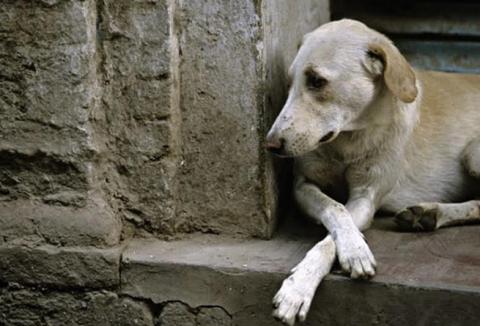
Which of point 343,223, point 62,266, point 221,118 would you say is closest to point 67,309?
point 62,266

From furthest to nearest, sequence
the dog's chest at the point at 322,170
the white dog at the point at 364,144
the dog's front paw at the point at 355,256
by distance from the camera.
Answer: the dog's chest at the point at 322,170, the white dog at the point at 364,144, the dog's front paw at the point at 355,256

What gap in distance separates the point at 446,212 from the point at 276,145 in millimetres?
905

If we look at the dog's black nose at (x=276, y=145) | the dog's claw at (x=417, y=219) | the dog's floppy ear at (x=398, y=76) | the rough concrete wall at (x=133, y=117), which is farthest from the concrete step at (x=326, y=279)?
the dog's floppy ear at (x=398, y=76)

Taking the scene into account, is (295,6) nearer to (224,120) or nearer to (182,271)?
(224,120)

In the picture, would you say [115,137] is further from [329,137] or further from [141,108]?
[329,137]

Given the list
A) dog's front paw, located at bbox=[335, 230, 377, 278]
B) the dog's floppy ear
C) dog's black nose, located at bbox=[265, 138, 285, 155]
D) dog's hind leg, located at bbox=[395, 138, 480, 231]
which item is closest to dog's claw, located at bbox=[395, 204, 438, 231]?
dog's hind leg, located at bbox=[395, 138, 480, 231]

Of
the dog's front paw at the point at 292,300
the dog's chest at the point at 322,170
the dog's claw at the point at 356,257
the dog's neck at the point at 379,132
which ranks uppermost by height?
the dog's neck at the point at 379,132

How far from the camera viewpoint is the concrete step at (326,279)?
14.4ft

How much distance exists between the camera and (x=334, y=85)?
4.77 meters

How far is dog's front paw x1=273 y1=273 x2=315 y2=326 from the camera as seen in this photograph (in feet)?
14.2

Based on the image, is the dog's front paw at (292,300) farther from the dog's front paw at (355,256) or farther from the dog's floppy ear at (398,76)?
the dog's floppy ear at (398,76)

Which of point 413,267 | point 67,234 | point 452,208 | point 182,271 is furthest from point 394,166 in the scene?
point 67,234

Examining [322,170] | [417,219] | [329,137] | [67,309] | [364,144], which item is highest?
[329,137]

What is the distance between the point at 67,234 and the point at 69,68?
2.21ft
